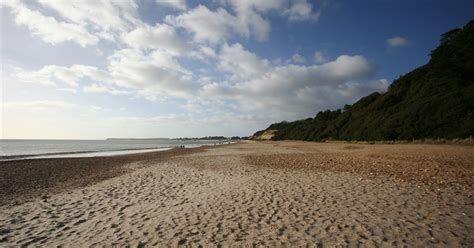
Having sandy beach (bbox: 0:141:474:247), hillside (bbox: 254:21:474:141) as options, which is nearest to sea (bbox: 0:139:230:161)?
sandy beach (bbox: 0:141:474:247)

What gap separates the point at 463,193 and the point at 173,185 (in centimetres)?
1156

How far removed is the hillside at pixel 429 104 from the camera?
102 feet

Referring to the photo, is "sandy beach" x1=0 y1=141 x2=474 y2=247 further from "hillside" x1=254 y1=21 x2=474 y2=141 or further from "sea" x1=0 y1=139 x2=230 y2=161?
"sea" x1=0 y1=139 x2=230 y2=161

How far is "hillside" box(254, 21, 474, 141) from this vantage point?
31.2 metres

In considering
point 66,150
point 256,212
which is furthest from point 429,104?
point 66,150

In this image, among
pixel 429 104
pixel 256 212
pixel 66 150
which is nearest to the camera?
pixel 256 212

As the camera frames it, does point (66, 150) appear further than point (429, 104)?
Yes

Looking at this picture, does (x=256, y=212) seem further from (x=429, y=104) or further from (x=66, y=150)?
(x=66, y=150)

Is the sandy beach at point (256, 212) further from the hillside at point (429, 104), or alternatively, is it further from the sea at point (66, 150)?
the sea at point (66, 150)

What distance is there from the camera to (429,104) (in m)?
36.2

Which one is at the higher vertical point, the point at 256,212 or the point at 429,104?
the point at 429,104

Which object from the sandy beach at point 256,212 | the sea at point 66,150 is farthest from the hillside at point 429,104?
the sea at point 66,150

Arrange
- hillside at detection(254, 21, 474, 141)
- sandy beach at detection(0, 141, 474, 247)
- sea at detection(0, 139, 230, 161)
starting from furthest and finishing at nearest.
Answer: sea at detection(0, 139, 230, 161)
hillside at detection(254, 21, 474, 141)
sandy beach at detection(0, 141, 474, 247)

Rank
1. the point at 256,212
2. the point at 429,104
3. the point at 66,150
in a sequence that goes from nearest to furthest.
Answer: the point at 256,212 < the point at 429,104 < the point at 66,150
